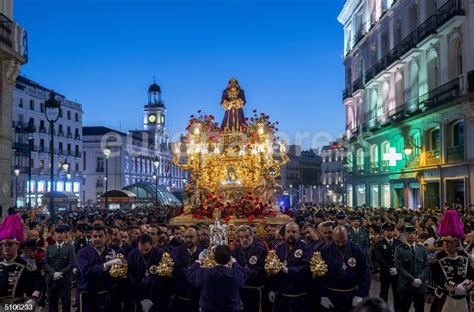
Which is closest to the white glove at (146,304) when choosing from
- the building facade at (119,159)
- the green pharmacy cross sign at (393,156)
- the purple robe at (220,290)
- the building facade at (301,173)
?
the purple robe at (220,290)

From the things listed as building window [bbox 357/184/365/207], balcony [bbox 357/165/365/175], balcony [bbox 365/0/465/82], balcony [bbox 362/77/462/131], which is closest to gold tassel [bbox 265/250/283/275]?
balcony [bbox 362/77/462/131]

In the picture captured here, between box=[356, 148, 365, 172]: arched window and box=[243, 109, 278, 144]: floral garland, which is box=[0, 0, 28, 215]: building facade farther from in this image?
box=[356, 148, 365, 172]: arched window

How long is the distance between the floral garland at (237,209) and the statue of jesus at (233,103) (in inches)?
179

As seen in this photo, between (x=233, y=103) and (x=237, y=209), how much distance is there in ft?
20.4

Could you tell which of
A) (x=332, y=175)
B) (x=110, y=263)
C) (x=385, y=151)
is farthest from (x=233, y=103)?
(x=332, y=175)

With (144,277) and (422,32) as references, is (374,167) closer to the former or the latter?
(422,32)

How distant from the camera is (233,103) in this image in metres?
26.7

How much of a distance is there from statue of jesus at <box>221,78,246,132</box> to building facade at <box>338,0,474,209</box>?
10063 millimetres

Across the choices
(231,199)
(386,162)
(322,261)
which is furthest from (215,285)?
(386,162)

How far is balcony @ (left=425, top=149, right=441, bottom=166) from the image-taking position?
31825 millimetres

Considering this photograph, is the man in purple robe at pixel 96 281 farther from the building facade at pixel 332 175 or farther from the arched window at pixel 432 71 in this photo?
the building facade at pixel 332 175

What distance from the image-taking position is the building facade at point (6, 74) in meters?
22.3

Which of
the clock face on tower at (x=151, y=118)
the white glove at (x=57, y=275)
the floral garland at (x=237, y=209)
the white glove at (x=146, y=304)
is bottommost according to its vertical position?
the white glove at (x=146, y=304)

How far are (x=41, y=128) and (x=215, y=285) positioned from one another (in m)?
67.0
